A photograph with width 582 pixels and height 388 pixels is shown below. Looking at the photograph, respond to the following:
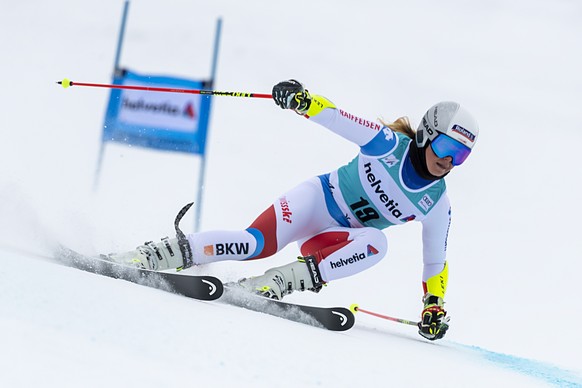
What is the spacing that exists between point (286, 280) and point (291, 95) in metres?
0.76

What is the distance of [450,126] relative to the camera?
3117 millimetres

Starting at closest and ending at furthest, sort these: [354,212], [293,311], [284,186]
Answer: [293,311] < [354,212] < [284,186]

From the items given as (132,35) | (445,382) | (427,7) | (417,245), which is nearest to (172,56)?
(132,35)

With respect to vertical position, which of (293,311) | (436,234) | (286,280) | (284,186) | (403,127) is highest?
(284,186)

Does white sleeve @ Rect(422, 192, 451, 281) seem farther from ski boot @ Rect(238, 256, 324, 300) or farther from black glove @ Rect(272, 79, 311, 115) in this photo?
black glove @ Rect(272, 79, 311, 115)

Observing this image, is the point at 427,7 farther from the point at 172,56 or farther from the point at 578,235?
the point at 578,235

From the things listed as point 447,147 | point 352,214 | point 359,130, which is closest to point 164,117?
point 352,214

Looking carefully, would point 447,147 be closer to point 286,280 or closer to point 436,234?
point 436,234

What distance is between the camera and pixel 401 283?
21.1 feet

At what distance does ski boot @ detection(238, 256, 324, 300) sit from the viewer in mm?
2920

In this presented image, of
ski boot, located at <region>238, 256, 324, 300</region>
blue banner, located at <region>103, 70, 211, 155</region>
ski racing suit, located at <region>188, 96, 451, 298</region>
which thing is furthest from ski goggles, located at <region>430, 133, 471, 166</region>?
blue banner, located at <region>103, 70, 211, 155</region>

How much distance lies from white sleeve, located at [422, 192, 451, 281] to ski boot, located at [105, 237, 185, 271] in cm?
118

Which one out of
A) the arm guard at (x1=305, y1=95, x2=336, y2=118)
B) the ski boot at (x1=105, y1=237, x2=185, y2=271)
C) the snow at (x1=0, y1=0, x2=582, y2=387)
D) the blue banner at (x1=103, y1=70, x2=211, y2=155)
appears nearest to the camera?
the snow at (x1=0, y1=0, x2=582, y2=387)

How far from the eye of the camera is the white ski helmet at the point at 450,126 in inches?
123
